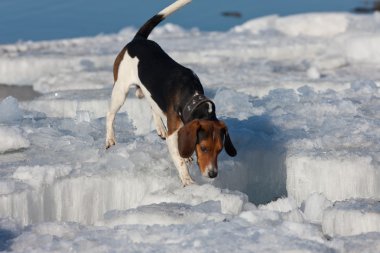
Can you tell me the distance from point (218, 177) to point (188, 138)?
836mm

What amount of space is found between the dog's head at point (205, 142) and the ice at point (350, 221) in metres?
0.73

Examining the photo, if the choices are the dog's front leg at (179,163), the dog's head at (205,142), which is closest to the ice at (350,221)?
the dog's head at (205,142)

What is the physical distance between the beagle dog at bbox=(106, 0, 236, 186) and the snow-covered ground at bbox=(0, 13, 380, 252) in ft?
0.85

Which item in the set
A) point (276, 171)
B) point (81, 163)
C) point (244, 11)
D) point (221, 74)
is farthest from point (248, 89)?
point (244, 11)

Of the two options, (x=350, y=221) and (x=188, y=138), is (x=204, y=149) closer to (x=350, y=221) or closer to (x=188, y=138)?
(x=188, y=138)

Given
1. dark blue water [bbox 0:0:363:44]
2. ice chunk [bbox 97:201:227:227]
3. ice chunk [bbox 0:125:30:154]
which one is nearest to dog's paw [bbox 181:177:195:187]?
ice chunk [bbox 97:201:227:227]

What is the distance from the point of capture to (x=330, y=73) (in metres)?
10.5

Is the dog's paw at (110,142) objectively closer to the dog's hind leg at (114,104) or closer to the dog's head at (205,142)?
the dog's hind leg at (114,104)

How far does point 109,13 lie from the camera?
1669 cm

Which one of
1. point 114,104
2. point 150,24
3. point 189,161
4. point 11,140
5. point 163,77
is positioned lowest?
point 189,161

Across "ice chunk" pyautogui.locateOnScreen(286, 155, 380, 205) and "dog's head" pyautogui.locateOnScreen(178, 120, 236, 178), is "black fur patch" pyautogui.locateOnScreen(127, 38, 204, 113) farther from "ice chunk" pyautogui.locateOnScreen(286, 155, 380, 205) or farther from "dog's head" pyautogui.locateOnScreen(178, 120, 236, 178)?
"ice chunk" pyautogui.locateOnScreen(286, 155, 380, 205)

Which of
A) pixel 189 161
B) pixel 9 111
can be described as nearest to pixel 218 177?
pixel 189 161

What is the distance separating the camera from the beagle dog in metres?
5.55

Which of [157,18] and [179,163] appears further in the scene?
[157,18]
